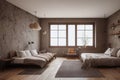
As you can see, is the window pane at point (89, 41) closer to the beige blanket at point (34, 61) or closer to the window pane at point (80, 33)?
the window pane at point (80, 33)

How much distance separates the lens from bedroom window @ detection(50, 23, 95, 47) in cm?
1155

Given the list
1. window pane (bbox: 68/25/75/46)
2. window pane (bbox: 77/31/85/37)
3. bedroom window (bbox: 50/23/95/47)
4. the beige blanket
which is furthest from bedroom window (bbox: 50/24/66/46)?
the beige blanket

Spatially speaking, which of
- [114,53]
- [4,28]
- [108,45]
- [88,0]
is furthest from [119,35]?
[4,28]

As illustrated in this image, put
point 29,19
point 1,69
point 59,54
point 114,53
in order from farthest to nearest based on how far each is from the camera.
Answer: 1. point 59,54
2. point 29,19
3. point 114,53
4. point 1,69

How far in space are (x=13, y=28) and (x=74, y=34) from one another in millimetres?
5402

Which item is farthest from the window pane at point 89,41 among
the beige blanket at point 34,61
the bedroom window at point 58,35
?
the beige blanket at point 34,61

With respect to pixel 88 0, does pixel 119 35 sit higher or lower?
lower

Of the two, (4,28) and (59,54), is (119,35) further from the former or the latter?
(4,28)

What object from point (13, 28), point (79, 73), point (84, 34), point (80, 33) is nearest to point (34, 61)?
point (13, 28)

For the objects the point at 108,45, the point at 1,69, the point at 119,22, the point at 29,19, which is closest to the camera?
the point at 1,69

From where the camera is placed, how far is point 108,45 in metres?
10.7

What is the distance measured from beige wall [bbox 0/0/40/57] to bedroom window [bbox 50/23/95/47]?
8.59ft

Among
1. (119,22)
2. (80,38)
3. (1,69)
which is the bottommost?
(1,69)

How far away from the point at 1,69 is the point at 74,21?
6.73m
